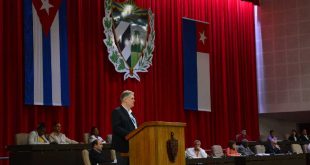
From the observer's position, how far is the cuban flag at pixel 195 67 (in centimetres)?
1529

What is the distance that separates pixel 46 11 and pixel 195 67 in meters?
5.35

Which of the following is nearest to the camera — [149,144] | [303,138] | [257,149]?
[149,144]

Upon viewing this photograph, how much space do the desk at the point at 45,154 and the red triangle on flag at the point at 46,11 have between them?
3.27 meters

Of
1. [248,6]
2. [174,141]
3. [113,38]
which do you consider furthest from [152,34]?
[174,141]

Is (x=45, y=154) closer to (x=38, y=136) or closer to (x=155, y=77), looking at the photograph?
(x=38, y=136)

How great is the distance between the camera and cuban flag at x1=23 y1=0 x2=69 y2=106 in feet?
36.6

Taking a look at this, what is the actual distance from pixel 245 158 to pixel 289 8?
9.96m

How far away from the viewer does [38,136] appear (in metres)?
9.77

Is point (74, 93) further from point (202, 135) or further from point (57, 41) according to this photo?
point (202, 135)

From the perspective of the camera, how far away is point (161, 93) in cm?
1462

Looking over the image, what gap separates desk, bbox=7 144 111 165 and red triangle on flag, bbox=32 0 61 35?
10.7ft

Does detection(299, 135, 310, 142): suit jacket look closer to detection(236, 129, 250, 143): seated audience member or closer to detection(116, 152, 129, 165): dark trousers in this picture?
detection(236, 129, 250, 143): seated audience member

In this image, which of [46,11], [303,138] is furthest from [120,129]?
[303,138]

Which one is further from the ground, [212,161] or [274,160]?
[212,161]
